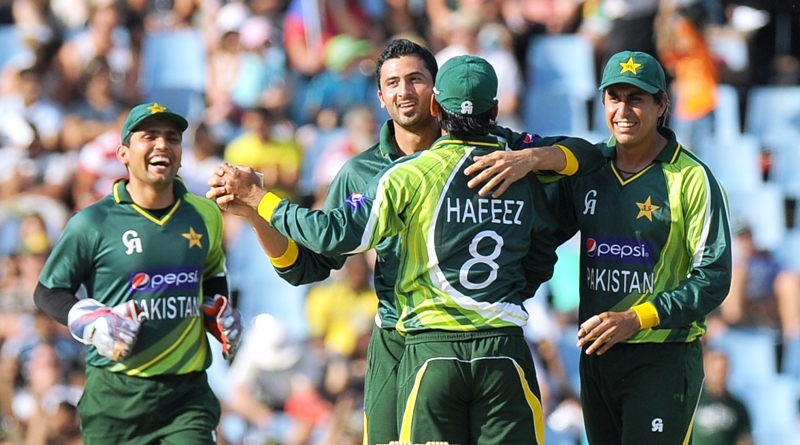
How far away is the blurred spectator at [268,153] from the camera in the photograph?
11625mm

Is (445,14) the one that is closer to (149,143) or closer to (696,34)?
(696,34)

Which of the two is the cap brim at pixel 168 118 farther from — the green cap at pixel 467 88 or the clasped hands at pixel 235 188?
the green cap at pixel 467 88

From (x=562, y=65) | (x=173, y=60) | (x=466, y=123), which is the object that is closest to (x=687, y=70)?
(x=562, y=65)

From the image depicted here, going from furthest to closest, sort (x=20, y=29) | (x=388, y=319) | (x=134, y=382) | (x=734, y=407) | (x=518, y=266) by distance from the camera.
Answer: (x=20, y=29) < (x=734, y=407) < (x=134, y=382) < (x=388, y=319) < (x=518, y=266)

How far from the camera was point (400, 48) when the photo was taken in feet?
19.3

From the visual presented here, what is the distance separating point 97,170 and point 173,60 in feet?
5.21

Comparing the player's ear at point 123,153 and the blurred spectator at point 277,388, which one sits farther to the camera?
the blurred spectator at point 277,388

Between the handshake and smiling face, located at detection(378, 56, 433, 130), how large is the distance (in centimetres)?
147

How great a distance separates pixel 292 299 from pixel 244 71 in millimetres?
2514

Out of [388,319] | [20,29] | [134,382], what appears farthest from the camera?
[20,29]

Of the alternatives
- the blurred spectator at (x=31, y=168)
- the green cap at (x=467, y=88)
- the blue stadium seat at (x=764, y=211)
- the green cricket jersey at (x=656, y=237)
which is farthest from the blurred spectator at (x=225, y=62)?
the green cap at (x=467, y=88)

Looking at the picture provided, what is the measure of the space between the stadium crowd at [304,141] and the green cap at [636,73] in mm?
4954

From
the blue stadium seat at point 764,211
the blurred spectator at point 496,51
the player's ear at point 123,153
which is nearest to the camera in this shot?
the player's ear at point 123,153

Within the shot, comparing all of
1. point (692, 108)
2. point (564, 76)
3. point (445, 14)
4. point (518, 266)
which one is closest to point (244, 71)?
point (445, 14)
